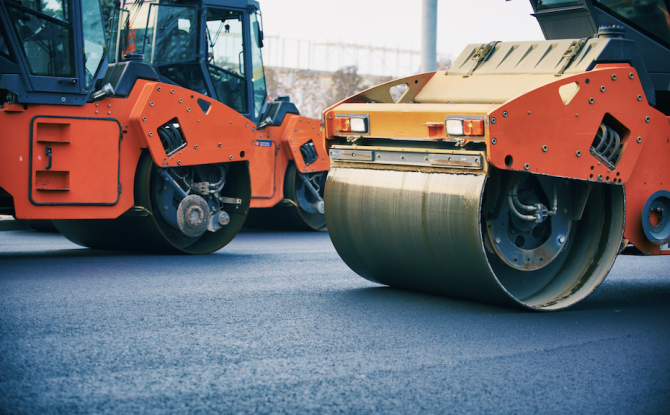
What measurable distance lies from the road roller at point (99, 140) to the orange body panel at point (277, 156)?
234 cm

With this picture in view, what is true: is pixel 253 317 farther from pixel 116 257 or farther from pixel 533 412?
pixel 116 257

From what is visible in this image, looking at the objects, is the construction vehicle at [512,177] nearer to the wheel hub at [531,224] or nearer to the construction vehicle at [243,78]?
the wheel hub at [531,224]

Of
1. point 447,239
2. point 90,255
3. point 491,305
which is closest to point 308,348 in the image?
point 447,239

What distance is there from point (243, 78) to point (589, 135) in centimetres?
675

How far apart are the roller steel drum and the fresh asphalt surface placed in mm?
156

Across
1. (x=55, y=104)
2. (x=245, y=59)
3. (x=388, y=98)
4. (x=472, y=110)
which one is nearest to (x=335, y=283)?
(x=388, y=98)

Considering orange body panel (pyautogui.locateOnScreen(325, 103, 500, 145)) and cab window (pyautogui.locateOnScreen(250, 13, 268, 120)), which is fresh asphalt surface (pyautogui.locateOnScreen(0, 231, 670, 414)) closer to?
orange body panel (pyautogui.locateOnScreen(325, 103, 500, 145))

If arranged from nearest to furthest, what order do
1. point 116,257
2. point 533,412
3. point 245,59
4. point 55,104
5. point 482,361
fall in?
point 533,412, point 482,361, point 55,104, point 116,257, point 245,59

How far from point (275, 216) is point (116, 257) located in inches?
169

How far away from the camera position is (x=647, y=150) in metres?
5.16

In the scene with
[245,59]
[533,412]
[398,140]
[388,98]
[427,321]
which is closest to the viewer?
[533,412]

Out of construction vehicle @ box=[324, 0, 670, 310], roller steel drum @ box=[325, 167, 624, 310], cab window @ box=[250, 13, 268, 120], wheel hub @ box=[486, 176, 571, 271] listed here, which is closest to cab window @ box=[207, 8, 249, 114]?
cab window @ box=[250, 13, 268, 120]

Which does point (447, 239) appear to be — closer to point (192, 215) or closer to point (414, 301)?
point (414, 301)

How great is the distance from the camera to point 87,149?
7195 millimetres
